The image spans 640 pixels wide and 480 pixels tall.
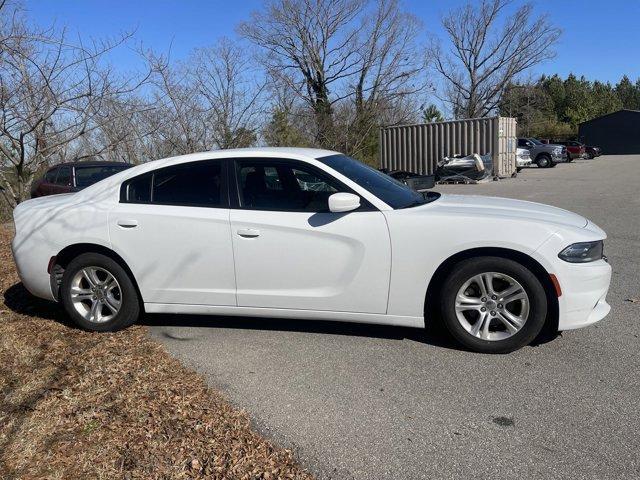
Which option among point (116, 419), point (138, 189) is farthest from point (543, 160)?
point (116, 419)

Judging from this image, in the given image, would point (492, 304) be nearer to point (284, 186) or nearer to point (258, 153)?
point (284, 186)

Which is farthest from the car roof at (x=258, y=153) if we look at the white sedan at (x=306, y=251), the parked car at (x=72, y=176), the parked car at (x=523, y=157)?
the parked car at (x=523, y=157)

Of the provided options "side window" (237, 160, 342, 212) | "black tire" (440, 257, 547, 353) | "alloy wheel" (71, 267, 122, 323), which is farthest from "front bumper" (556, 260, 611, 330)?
"alloy wheel" (71, 267, 122, 323)

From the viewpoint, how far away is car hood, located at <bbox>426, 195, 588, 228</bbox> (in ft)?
13.4

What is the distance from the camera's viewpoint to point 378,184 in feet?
15.0

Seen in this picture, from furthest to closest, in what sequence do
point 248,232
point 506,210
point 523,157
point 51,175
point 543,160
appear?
point 543,160
point 523,157
point 51,175
point 248,232
point 506,210

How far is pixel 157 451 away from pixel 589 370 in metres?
2.79

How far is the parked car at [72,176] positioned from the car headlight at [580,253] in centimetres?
997

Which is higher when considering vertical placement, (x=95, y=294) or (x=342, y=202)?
(x=342, y=202)

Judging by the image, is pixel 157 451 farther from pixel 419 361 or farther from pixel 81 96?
pixel 81 96

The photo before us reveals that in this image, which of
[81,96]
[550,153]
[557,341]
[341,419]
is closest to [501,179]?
[550,153]

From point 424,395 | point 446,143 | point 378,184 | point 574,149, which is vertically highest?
point 446,143

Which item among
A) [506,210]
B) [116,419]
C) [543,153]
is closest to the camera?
[116,419]

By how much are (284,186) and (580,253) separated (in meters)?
2.24
